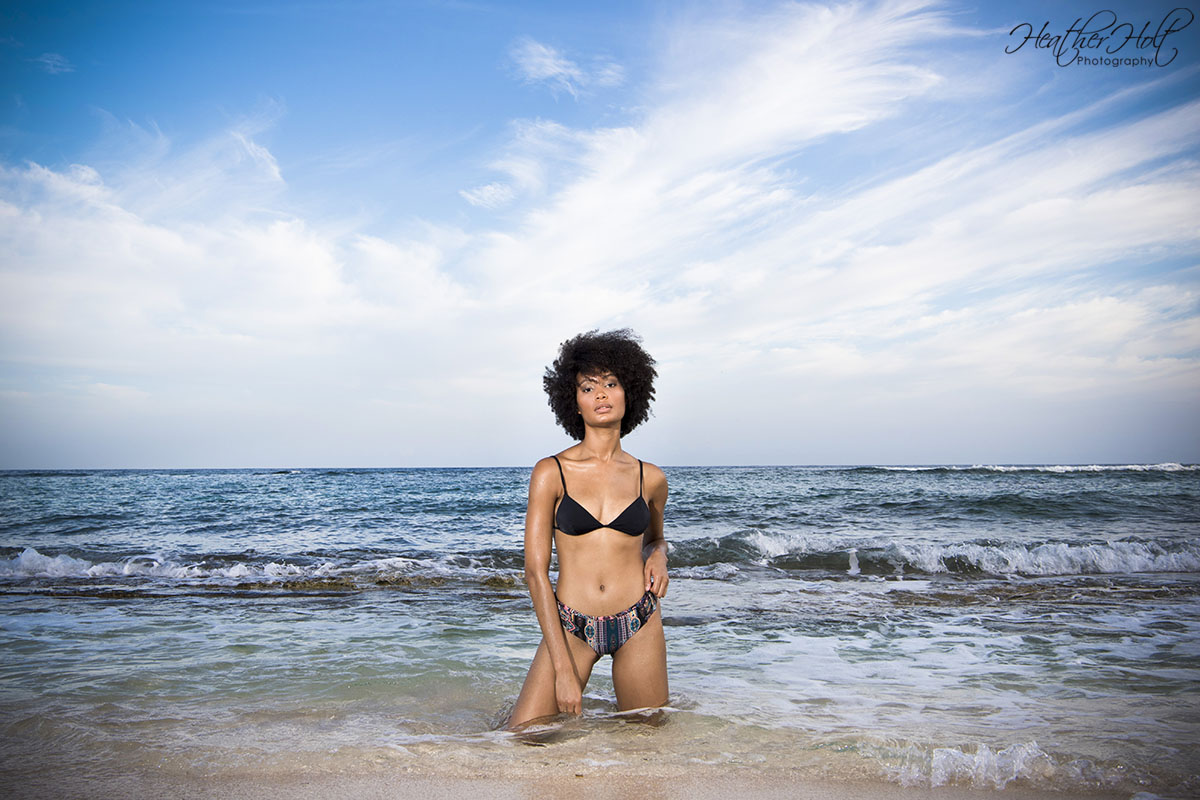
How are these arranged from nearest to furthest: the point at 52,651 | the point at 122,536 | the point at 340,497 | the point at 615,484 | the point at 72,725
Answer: the point at 615,484 → the point at 72,725 → the point at 52,651 → the point at 122,536 → the point at 340,497

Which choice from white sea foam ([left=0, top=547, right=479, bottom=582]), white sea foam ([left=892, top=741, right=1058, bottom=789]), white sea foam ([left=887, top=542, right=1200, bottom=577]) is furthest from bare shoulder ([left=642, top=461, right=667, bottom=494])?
white sea foam ([left=887, top=542, right=1200, bottom=577])

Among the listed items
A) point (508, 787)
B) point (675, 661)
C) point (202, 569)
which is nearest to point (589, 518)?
point (508, 787)

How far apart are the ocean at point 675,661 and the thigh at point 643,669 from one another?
113mm

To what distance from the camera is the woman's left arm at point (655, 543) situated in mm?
3699

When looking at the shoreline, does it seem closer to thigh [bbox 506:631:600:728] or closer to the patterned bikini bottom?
thigh [bbox 506:631:600:728]

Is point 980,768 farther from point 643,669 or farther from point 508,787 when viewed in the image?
point 508,787

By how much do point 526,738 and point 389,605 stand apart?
535 cm

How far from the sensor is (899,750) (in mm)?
3514

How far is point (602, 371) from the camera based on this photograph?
3.89 metres

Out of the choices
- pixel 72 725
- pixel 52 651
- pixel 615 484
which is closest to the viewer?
pixel 615 484

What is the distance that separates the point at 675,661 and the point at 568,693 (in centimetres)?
258

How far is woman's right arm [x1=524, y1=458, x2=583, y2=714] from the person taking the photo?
3.48 metres

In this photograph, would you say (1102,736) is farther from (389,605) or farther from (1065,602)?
(389,605)

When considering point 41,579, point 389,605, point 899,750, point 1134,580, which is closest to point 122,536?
point 41,579
